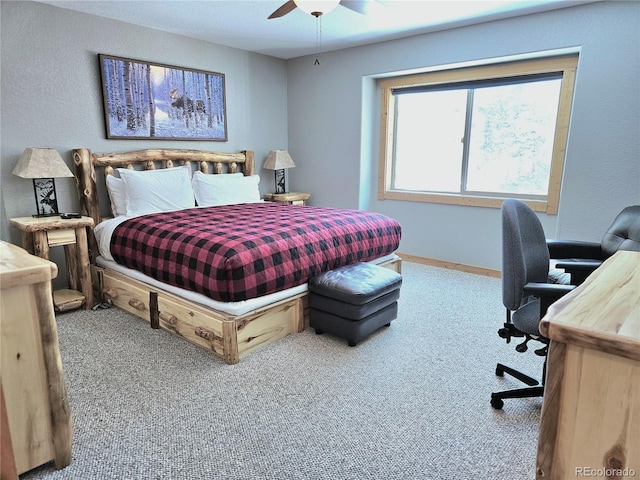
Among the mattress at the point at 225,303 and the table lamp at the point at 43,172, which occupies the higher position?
the table lamp at the point at 43,172

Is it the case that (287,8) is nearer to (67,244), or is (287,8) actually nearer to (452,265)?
(67,244)

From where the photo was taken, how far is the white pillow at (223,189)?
13.6 feet

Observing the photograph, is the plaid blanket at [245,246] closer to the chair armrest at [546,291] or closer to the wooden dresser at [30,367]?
the wooden dresser at [30,367]

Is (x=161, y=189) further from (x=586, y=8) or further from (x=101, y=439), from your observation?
(x=586, y=8)

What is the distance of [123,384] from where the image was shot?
85.8 inches

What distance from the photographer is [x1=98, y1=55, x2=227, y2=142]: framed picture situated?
12.1 feet

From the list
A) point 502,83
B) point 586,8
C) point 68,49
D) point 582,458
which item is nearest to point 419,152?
point 502,83

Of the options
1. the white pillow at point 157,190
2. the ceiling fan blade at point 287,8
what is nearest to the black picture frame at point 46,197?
the white pillow at point 157,190

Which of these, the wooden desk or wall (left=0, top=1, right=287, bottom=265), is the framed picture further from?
the wooden desk

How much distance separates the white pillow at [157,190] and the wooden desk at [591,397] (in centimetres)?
340

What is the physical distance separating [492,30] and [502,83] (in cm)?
51

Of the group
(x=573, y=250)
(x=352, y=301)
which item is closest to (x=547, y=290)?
(x=573, y=250)

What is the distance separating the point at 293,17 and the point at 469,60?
177 centimetres

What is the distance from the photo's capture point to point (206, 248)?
2.49 m
